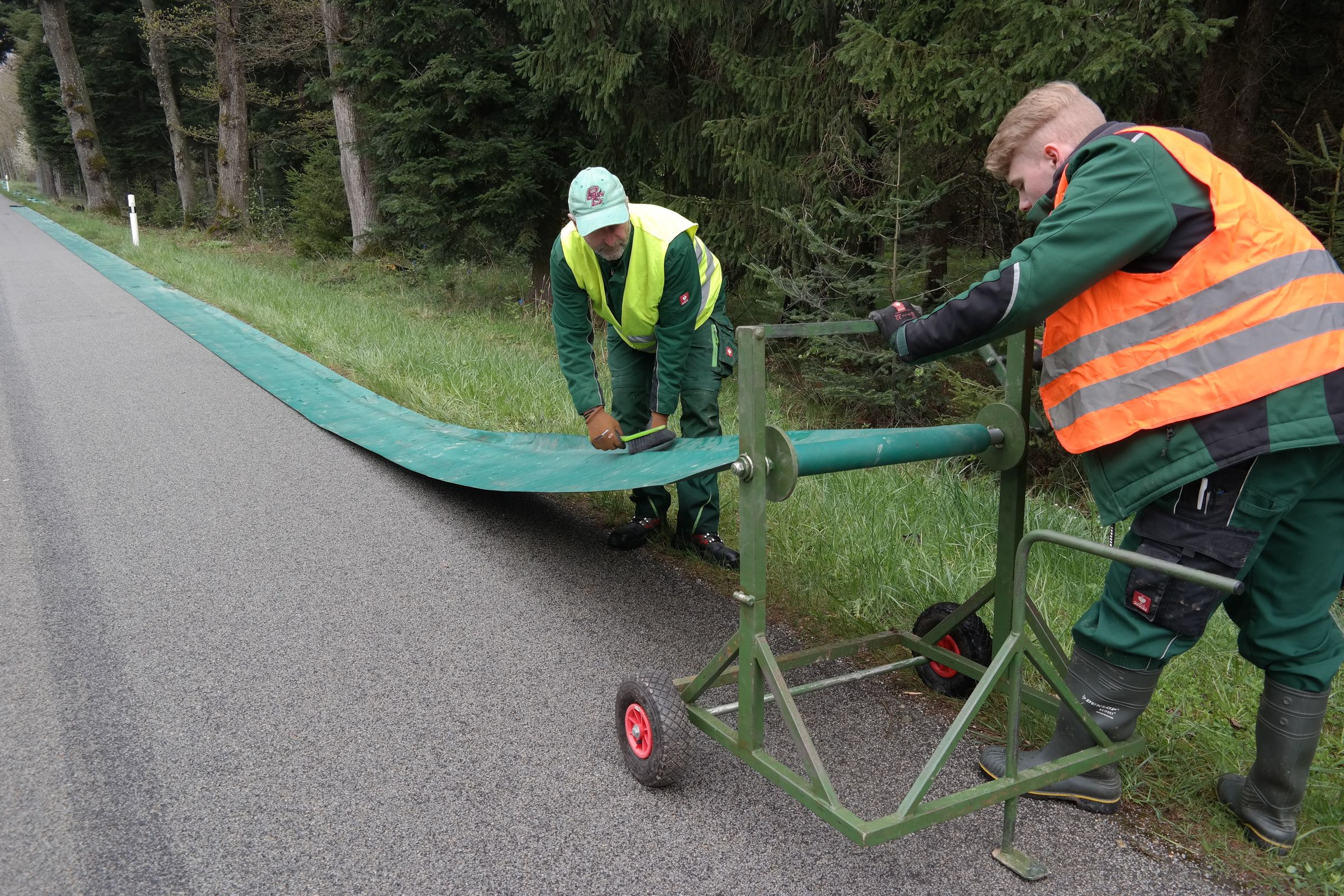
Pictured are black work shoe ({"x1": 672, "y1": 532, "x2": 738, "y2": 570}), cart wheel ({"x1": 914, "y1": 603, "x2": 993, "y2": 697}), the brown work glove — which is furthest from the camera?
black work shoe ({"x1": 672, "y1": 532, "x2": 738, "y2": 570})

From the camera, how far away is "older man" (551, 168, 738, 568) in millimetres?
4152

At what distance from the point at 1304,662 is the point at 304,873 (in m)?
2.57

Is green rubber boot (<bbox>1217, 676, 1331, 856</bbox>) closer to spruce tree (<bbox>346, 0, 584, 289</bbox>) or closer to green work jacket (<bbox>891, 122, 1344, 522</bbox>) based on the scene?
green work jacket (<bbox>891, 122, 1344, 522</bbox>)

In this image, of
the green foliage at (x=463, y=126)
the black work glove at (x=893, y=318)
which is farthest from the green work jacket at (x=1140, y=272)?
the green foliage at (x=463, y=126)

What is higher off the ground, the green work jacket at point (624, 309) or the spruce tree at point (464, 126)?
the spruce tree at point (464, 126)

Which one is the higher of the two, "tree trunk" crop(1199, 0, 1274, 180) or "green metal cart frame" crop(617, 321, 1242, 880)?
"tree trunk" crop(1199, 0, 1274, 180)

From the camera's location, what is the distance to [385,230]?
48.6 feet

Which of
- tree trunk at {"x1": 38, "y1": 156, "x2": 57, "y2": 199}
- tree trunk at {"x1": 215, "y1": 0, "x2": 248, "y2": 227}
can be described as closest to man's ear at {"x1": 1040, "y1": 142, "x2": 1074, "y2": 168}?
tree trunk at {"x1": 215, "y1": 0, "x2": 248, "y2": 227}

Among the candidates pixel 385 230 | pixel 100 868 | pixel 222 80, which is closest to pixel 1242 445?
pixel 100 868

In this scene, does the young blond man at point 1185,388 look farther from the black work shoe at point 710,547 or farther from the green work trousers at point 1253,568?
the black work shoe at point 710,547

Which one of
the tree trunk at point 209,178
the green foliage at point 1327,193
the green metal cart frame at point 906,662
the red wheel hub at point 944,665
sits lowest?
the red wheel hub at point 944,665

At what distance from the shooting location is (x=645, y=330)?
4426 millimetres

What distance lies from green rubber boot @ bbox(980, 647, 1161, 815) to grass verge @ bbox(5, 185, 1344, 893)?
4.4 inches

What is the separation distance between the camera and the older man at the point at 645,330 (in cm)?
415
